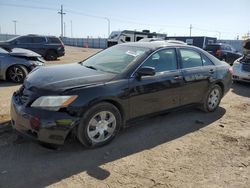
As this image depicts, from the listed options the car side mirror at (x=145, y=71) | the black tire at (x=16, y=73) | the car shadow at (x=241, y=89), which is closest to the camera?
the car side mirror at (x=145, y=71)

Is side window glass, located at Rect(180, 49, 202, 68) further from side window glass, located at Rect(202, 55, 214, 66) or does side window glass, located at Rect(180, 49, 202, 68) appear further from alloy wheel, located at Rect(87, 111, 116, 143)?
alloy wheel, located at Rect(87, 111, 116, 143)

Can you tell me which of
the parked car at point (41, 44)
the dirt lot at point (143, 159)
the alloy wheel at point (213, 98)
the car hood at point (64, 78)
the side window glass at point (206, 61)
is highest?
the parked car at point (41, 44)

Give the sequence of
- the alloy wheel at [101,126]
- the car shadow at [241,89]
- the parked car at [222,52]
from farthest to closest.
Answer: the parked car at [222,52] < the car shadow at [241,89] < the alloy wheel at [101,126]

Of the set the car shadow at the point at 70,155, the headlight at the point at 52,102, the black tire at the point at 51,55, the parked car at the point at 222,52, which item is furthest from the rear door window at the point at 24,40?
the headlight at the point at 52,102

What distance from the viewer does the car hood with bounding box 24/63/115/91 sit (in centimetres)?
372

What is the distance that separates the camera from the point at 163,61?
487 cm

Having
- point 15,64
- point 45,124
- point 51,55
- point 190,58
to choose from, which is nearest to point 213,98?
point 190,58

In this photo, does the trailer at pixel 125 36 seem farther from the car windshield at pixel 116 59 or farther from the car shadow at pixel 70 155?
the car shadow at pixel 70 155

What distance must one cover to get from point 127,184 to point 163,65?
96.2 inches

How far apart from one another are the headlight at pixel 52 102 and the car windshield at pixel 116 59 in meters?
1.10

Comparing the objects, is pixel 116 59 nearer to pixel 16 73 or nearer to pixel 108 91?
pixel 108 91

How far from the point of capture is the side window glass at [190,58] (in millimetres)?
5223

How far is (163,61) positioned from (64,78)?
6.31 ft

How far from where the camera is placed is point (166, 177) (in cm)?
336
